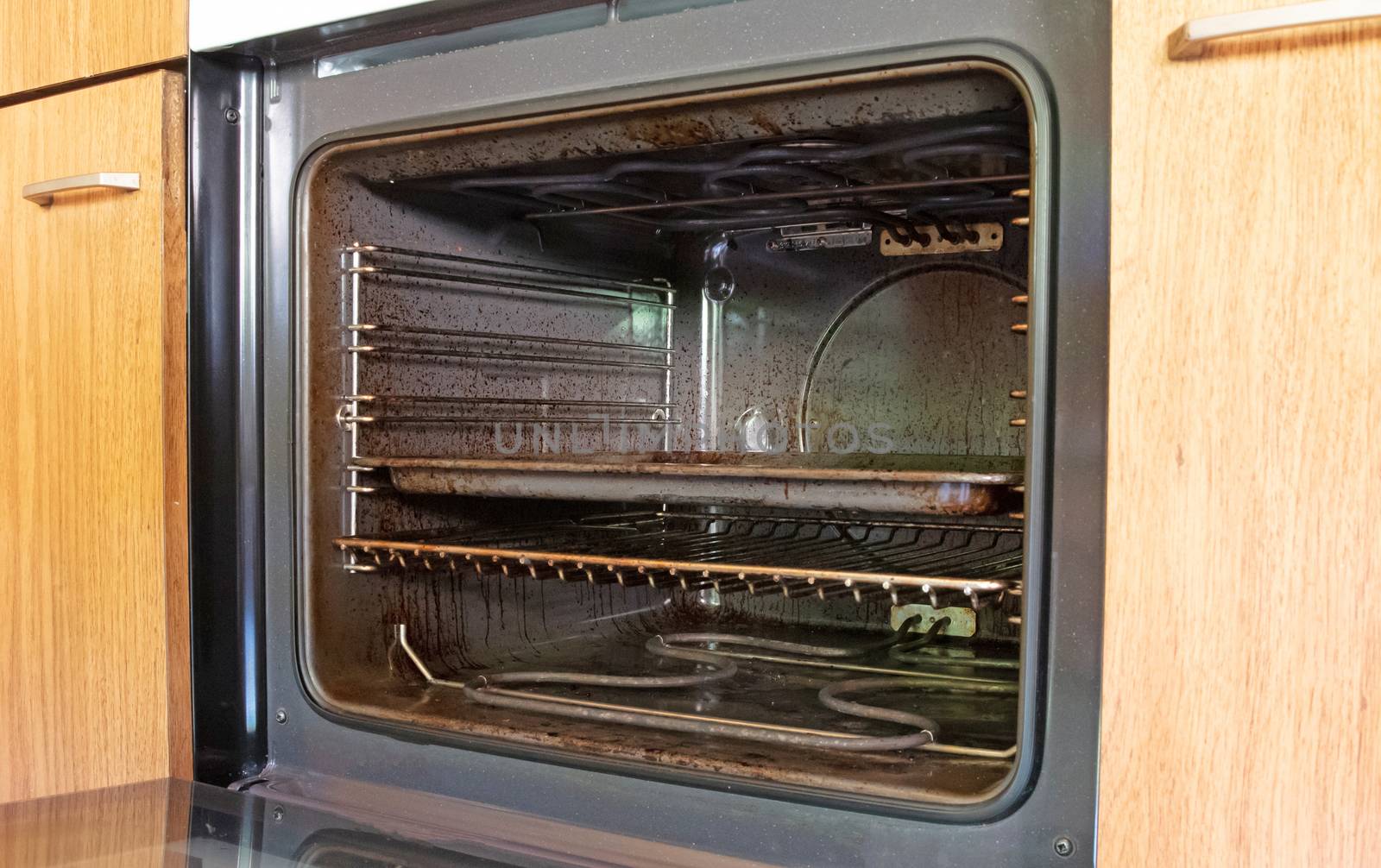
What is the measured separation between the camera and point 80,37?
3.96 ft

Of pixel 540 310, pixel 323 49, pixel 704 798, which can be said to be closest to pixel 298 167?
pixel 323 49

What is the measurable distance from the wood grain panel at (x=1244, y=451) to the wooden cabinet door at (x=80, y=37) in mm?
903

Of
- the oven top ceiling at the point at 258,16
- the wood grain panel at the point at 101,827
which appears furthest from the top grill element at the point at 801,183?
the wood grain panel at the point at 101,827

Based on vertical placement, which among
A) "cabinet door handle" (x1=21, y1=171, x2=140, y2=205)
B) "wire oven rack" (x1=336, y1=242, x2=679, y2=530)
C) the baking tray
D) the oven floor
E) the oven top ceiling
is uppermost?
the oven top ceiling

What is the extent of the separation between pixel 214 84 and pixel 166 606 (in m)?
0.51

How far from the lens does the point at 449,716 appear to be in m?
1.08

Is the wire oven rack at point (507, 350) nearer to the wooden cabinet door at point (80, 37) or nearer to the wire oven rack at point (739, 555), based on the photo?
the wire oven rack at point (739, 555)

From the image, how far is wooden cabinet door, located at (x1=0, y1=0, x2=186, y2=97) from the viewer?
1156 millimetres

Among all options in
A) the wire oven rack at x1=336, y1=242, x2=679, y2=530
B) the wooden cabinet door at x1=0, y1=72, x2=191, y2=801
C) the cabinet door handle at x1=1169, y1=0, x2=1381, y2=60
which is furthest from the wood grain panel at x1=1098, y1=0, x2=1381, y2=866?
the wooden cabinet door at x1=0, y1=72, x2=191, y2=801

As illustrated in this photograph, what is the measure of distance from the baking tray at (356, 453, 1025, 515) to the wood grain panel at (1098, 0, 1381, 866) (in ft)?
0.60

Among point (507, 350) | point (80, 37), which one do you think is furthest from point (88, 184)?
point (507, 350)

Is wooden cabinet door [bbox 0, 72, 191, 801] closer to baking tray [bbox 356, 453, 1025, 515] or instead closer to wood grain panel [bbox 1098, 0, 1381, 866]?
baking tray [bbox 356, 453, 1025, 515]

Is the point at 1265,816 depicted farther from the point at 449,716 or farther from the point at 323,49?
the point at 323,49

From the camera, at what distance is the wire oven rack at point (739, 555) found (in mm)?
970
